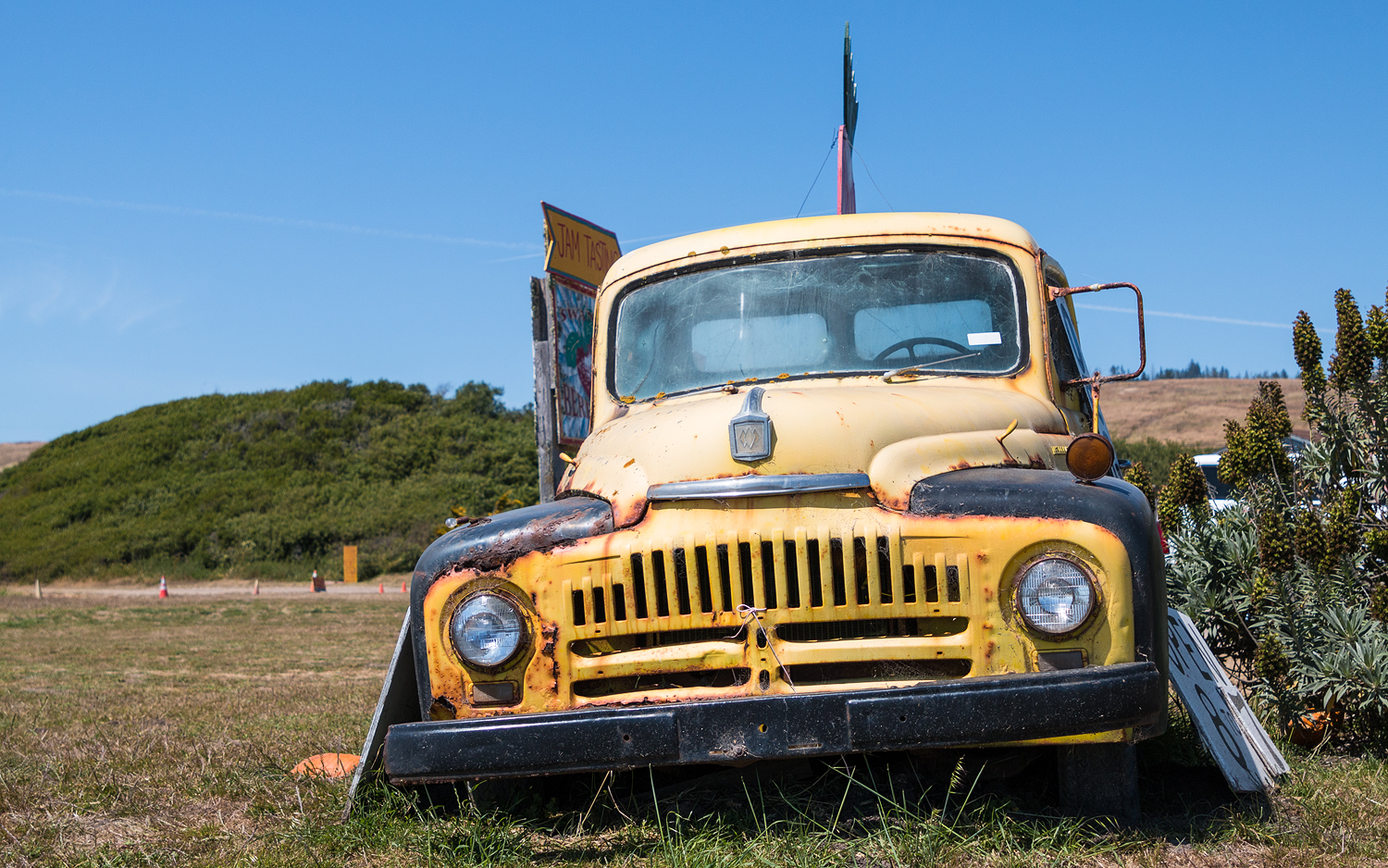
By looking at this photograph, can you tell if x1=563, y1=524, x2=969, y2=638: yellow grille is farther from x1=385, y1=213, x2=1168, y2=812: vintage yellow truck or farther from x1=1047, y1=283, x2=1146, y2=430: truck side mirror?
x1=1047, y1=283, x2=1146, y2=430: truck side mirror

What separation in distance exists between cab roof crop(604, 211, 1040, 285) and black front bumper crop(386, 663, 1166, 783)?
1948 millimetres

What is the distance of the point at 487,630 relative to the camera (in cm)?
→ 330

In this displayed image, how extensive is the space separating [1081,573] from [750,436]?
3.13 ft

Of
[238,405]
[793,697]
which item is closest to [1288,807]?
[793,697]

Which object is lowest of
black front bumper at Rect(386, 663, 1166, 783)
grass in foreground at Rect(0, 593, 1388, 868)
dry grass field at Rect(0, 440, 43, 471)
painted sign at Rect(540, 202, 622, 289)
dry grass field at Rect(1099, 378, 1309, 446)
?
grass in foreground at Rect(0, 593, 1388, 868)

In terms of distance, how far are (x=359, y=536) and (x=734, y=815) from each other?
32.1 m

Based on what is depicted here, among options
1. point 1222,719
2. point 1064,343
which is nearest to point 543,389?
point 1064,343

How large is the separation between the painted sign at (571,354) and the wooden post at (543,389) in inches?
2.4

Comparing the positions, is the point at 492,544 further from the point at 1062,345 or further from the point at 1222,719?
the point at 1222,719

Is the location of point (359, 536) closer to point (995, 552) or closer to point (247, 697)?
point (247, 697)

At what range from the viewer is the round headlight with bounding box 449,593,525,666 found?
3.28 metres

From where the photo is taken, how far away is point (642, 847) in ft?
11.0

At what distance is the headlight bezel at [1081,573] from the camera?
9.96 feet

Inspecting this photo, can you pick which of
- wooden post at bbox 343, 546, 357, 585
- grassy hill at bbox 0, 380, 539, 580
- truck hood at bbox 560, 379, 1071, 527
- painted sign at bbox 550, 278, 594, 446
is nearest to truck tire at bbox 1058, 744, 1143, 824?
truck hood at bbox 560, 379, 1071, 527
